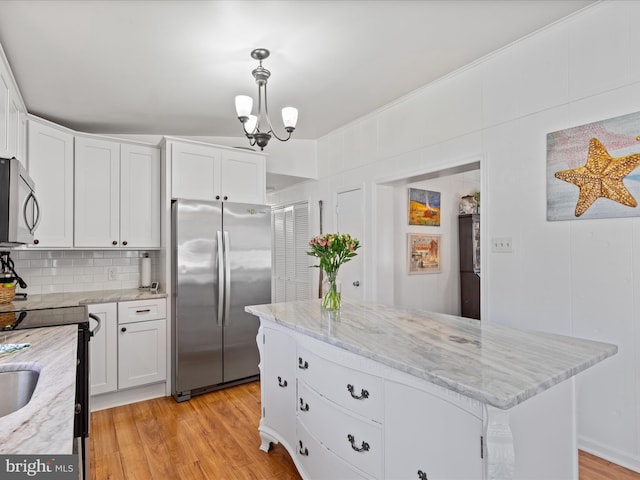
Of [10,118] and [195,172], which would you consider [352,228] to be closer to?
[195,172]

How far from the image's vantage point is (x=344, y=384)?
5.34 feet

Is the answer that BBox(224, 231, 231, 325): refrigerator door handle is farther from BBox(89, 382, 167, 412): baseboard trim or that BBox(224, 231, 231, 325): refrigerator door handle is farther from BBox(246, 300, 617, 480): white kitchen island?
BBox(246, 300, 617, 480): white kitchen island

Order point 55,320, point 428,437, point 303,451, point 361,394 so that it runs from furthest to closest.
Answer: point 55,320 < point 303,451 < point 361,394 < point 428,437

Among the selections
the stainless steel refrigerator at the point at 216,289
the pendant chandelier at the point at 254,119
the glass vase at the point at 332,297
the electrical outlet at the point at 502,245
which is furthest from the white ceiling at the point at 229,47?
the glass vase at the point at 332,297

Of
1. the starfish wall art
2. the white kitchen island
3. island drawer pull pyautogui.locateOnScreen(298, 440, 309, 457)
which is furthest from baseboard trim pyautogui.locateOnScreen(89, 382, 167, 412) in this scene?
the starfish wall art

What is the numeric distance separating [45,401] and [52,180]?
283 cm

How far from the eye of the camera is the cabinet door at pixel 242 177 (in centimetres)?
373

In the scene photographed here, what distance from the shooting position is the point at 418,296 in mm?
4750

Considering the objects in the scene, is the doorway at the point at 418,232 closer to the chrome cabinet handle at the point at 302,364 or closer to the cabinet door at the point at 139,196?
the chrome cabinet handle at the point at 302,364

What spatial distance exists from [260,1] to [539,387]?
215 centimetres

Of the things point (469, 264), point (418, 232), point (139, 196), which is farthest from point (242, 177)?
point (469, 264)

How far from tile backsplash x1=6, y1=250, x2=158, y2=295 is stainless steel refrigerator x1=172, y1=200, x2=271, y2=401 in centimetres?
78

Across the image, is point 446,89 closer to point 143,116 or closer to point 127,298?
point 143,116

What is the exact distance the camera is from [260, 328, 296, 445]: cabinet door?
2.07m
